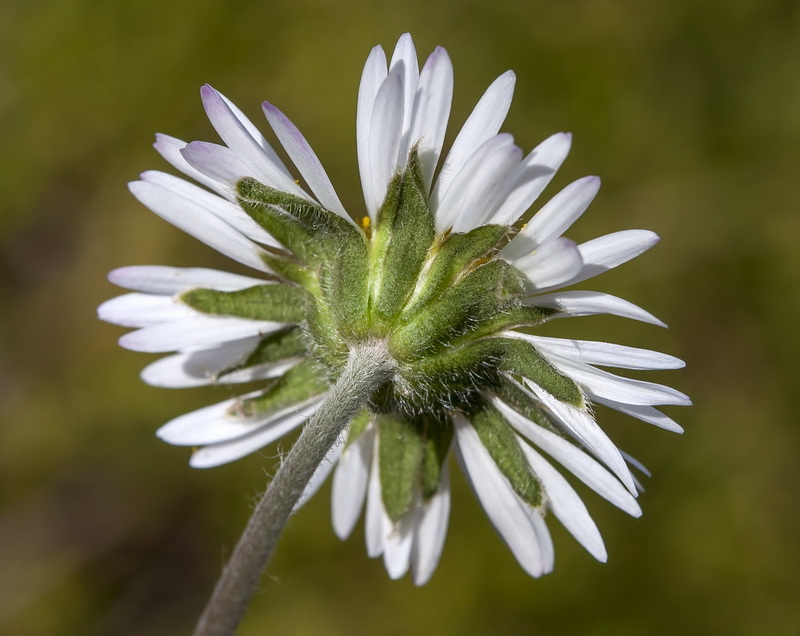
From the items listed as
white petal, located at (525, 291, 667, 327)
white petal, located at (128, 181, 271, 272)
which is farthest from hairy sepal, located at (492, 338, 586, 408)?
white petal, located at (128, 181, 271, 272)

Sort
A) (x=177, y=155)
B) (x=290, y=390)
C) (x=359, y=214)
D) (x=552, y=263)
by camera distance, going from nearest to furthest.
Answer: (x=552, y=263)
(x=177, y=155)
(x=290, y=390)
(x=359, y=214)

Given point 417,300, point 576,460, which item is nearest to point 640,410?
point 576,460

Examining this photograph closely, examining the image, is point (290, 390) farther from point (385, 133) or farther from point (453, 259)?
point (385, 133)

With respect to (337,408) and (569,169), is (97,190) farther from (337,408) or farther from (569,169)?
(337,408)

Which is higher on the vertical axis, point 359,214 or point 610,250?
point 359,214

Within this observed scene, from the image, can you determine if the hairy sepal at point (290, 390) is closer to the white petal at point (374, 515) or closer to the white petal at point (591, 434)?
the white petal at point (374, 515)
